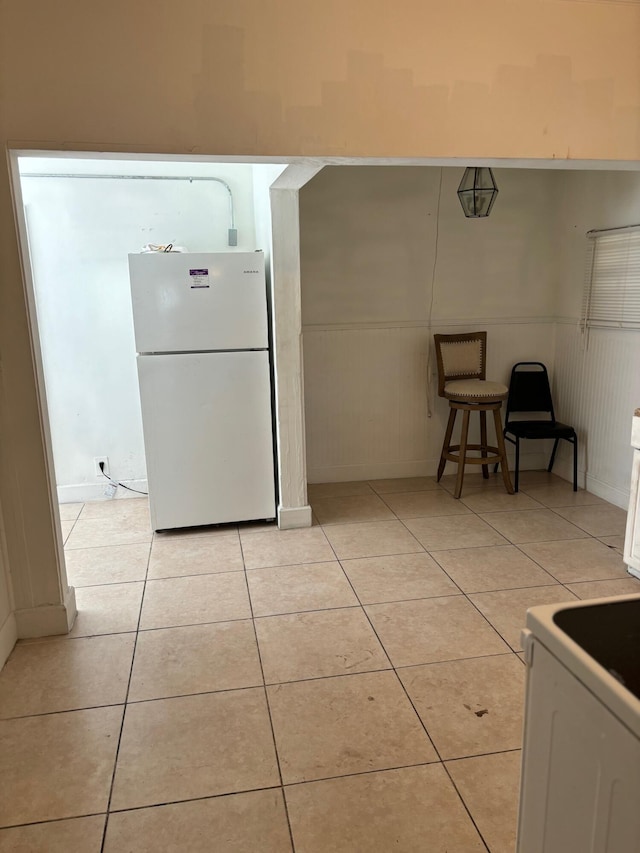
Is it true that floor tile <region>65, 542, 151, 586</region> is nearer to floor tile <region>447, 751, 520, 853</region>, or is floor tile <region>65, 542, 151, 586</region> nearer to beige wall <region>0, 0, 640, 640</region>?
beige wall <region>0, 0, 640, 640</region>

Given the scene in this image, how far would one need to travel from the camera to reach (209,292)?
331cm

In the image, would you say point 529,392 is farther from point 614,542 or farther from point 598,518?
point 614,542

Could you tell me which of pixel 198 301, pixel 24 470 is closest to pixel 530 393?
pixel 198 301

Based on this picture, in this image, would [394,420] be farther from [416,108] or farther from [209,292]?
[416,108]

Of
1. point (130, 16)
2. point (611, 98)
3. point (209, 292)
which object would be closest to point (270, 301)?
point (209, 292)

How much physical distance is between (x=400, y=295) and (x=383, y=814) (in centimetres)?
326

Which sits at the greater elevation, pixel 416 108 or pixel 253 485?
pixel 416 108

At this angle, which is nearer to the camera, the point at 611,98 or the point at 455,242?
the point at 611,98

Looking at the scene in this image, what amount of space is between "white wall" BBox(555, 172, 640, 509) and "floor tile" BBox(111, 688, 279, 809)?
2795 mm

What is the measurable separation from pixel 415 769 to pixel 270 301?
2.53 m

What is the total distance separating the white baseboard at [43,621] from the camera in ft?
8.23

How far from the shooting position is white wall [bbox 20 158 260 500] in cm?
380

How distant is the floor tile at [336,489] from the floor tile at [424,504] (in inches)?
8.6

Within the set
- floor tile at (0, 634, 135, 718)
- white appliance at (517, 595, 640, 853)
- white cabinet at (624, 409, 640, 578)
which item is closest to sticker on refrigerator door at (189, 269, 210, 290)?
floor tile at (0, 634, 135, 718)
